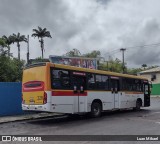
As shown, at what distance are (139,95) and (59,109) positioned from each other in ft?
31.5

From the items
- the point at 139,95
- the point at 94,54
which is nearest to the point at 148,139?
the point at 139,95

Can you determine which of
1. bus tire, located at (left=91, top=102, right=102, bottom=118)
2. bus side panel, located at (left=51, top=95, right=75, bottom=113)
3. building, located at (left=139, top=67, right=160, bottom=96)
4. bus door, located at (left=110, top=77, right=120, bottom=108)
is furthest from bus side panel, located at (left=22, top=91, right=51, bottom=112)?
building, located at (left=139, top=67, right=160, bottom=96)

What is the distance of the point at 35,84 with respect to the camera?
15.3 metres

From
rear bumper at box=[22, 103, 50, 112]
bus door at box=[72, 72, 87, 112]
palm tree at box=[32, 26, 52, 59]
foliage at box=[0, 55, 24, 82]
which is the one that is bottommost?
rear bumper at box=[22, 103, 50, 112]

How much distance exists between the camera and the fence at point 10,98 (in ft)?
59.3

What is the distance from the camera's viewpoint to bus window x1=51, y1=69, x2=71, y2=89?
49.1 feet

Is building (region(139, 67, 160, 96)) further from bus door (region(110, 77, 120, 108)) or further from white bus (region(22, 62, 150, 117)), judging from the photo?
bus door (region(110, 77, 120, 108))

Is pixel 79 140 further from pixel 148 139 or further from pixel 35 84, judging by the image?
pixel 35 84

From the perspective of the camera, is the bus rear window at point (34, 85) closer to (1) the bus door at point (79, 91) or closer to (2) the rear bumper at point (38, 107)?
(2) the rear bumper at point (38, 107)

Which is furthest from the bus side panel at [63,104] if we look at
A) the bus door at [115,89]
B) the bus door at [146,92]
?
the bus door at [146,92]

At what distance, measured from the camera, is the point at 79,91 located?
16.5 m

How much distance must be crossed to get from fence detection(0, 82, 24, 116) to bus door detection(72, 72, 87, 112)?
441 cm

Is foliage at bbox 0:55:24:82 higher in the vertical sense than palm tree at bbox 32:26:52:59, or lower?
lower

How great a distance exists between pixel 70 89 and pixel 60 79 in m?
0.87
